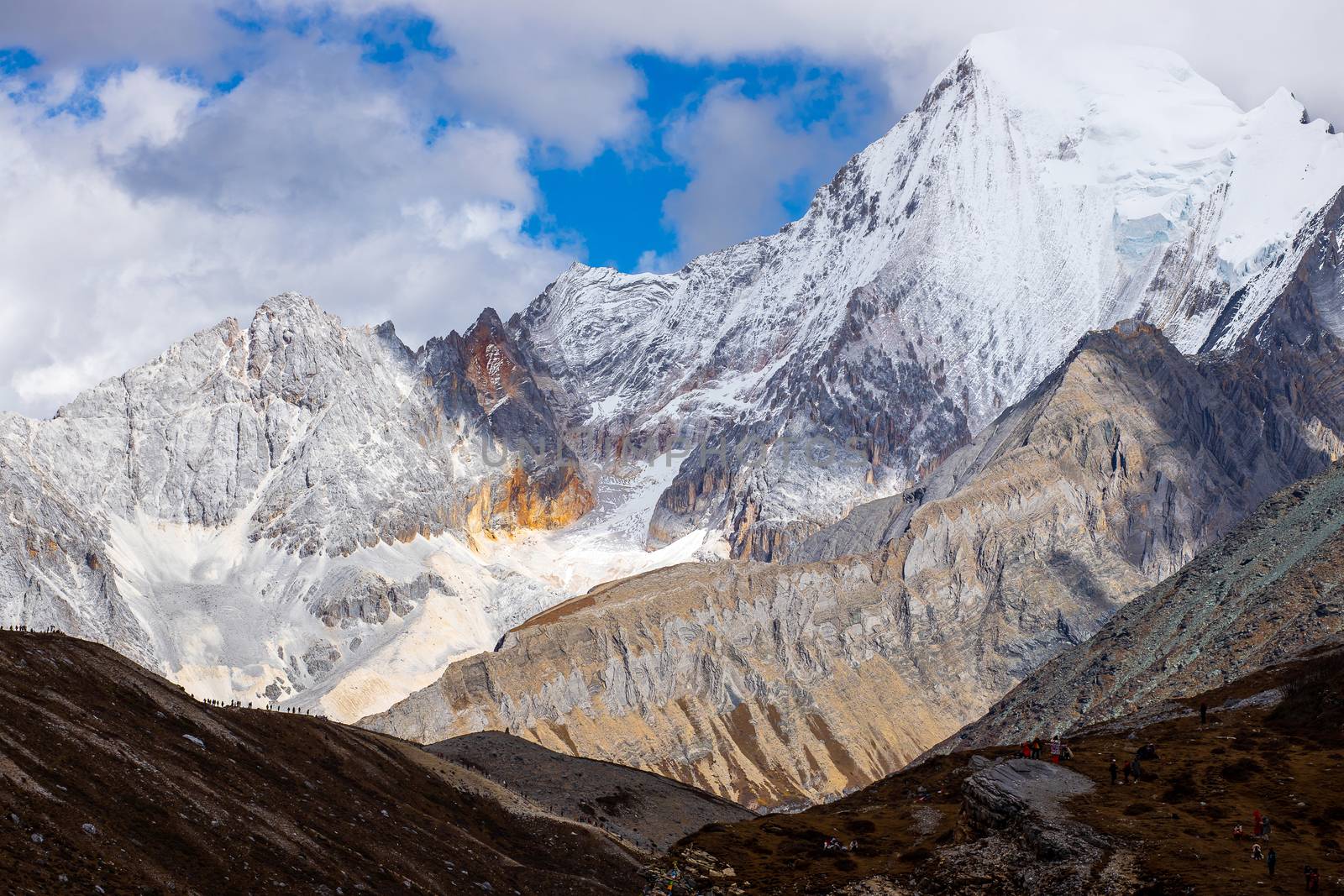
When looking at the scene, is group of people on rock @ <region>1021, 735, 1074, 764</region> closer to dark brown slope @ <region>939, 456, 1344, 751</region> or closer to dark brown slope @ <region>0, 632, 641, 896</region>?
dark brown slope @ <region>0, 632, 641, 896</region>

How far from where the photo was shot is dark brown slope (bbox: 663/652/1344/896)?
254 feet

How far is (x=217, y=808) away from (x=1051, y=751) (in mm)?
53723

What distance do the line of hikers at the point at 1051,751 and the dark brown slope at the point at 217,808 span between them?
1671 inches

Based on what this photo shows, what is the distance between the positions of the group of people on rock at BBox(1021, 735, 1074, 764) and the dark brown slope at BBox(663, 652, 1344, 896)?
5.39 feet

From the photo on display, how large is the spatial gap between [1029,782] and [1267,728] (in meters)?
33.8

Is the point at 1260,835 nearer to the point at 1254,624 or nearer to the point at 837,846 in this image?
the point at 837,846

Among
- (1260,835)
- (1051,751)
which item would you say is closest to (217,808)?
(1051,751)

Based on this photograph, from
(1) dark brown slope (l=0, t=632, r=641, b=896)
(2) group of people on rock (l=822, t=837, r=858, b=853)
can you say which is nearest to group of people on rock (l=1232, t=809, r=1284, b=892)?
(2) group of people on rock (l=822, t=837, r=858, b=853)

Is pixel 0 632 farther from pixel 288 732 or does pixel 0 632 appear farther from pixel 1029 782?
pixel 1029 782

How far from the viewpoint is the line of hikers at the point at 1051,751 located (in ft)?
336

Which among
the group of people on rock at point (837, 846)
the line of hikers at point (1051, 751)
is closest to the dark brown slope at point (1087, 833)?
the group of people on rock at point (837, 846)

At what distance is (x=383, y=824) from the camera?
12900 cm

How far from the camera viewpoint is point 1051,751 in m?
106

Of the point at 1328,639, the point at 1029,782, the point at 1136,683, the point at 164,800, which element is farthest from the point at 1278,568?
the point at 164,800
